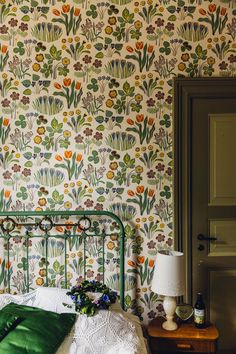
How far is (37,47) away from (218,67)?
4.33 ft

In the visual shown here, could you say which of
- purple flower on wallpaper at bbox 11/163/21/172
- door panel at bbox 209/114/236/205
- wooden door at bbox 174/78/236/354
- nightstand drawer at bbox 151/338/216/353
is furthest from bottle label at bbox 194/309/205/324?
purple flower on wallpaper at bbox 11/163/21/172

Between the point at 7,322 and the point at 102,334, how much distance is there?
0.52 m

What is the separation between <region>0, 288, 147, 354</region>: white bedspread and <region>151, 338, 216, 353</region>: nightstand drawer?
0.66 feet

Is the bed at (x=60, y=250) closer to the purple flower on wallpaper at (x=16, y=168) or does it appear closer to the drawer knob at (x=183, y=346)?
the purple flower on wallpaper at (x=16, y=168)

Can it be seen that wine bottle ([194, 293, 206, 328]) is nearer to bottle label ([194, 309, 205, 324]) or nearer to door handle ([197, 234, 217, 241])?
bottle label ([194, 309, 205, 324])

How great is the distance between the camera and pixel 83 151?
286 cm

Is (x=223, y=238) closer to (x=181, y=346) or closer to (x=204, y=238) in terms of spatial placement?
(x=204, y=238)

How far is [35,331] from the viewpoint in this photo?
204 centimetres

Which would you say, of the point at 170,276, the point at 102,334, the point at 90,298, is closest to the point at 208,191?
the point at 170,276

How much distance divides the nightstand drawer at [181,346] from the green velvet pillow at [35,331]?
2.02ft

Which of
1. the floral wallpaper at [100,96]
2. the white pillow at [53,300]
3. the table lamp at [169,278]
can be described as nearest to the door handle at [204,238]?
the floral wallpaper at [100,96]

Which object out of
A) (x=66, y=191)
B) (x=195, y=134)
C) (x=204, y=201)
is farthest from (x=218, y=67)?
(x=66, y=191)

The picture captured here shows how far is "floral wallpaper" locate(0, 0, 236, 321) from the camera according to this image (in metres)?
2.84

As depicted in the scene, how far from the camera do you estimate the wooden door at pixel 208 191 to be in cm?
285
